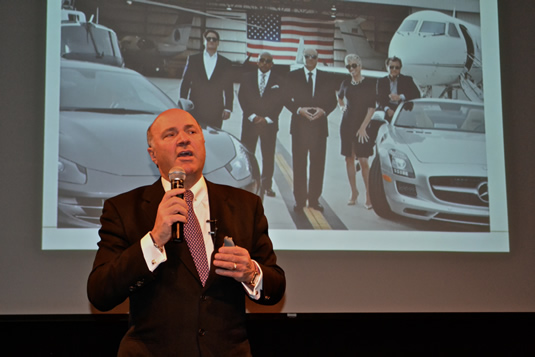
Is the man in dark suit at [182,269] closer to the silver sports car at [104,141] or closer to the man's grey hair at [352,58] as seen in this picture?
the silver sports car at [104,141]

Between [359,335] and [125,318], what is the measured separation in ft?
5.05

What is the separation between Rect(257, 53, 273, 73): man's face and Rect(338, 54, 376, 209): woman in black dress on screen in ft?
1.69

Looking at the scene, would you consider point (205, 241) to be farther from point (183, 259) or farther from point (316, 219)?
point (316, 219)

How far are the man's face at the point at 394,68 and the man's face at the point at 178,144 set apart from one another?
2021 mm

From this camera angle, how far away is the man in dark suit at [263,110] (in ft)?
12.0

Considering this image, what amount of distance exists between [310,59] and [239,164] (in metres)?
0.87

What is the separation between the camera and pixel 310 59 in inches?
150

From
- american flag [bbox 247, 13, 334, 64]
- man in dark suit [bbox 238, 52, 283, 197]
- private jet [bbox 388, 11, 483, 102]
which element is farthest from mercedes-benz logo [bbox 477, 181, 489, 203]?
man in dark suit [bbox 238, 52, 283, 197]

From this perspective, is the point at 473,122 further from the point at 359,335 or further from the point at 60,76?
the point at 60,76

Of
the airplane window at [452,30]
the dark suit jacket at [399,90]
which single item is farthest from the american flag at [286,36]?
the airplane window at [452,30]

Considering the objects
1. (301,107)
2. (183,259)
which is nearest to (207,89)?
(301,107)

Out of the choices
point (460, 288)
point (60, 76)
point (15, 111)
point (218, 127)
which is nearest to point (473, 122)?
point (460, 288)

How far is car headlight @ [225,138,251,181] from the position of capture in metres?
3.63

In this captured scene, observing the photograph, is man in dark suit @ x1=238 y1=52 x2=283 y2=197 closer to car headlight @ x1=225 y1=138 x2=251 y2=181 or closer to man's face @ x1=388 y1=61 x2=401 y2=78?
car headlight @ x1=225 y1=138 x2=251 y2=181
